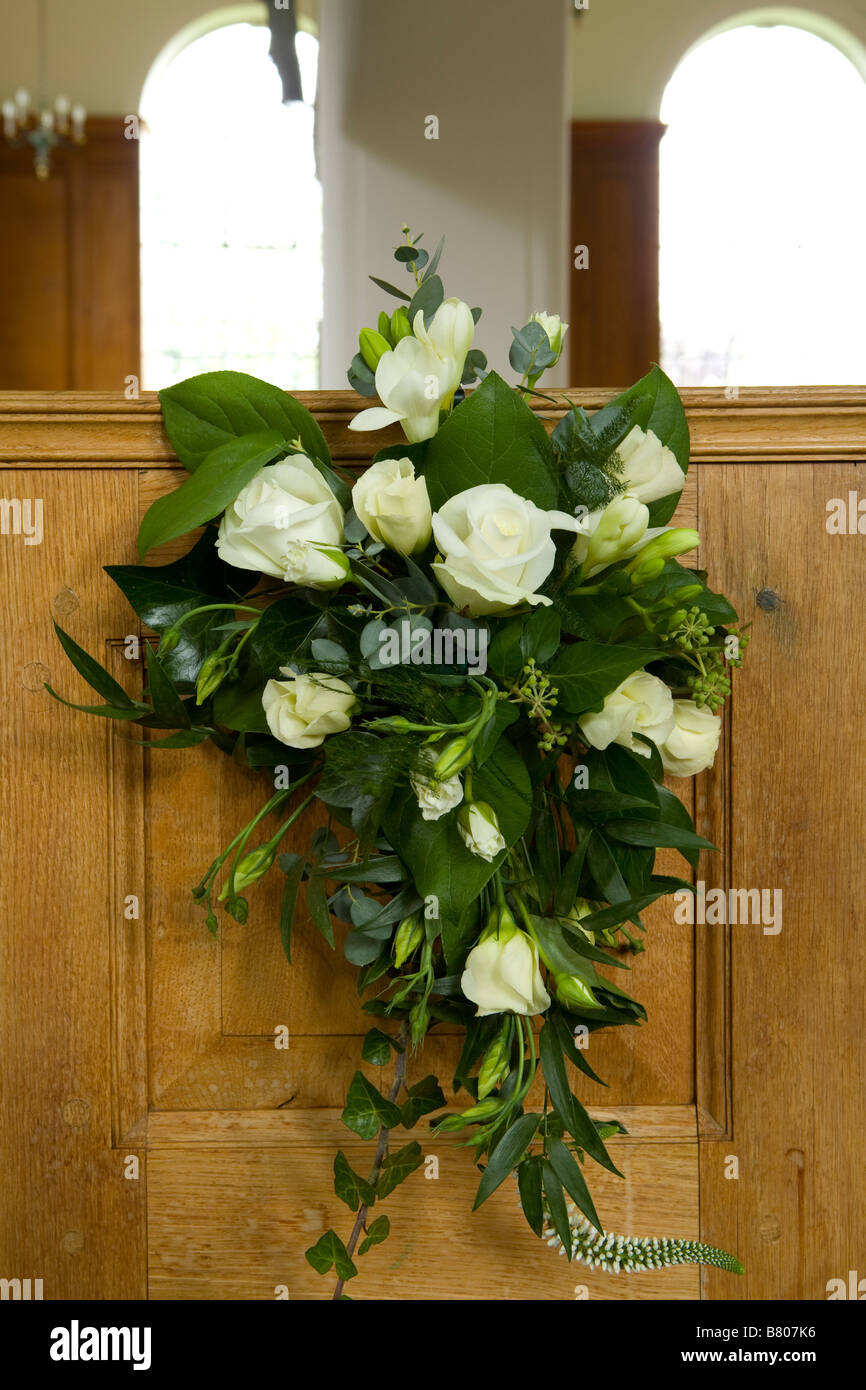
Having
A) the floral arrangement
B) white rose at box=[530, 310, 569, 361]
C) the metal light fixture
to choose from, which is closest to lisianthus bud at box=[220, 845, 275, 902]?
the floral arrangement

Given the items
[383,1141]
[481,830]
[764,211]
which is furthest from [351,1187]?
[764,211]

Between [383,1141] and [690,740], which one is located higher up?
[690,740]

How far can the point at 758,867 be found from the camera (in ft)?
2.13

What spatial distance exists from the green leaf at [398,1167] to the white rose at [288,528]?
339 mm

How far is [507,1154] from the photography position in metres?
0.54

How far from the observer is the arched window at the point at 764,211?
12.8 feet

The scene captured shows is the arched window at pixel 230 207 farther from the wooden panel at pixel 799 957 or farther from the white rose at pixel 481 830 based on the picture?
the white rose at pixel 481 830

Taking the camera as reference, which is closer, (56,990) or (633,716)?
(633,716)

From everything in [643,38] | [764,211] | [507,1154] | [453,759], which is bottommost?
[507,1154]

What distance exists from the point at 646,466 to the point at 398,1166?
16.9 inches

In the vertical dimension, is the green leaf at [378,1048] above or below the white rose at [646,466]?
below

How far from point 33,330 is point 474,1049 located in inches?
165

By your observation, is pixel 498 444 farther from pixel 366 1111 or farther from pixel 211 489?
pixel 366 1111

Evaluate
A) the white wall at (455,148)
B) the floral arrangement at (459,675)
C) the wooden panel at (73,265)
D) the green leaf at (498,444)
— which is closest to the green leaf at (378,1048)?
the floral arrangement at (459,675)
